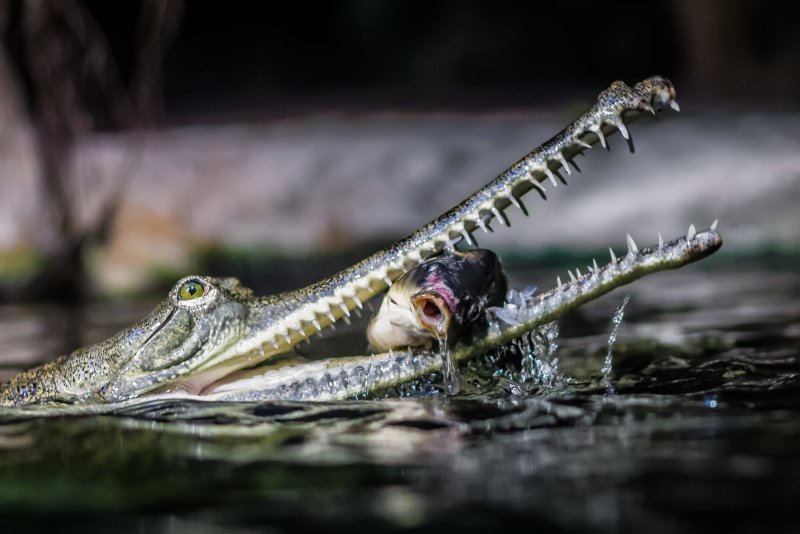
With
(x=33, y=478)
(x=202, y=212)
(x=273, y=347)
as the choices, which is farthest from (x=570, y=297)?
(x=202, y=212)

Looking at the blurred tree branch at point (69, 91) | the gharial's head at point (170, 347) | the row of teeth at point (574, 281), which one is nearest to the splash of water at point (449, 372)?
the row of teeth at point (574, 281)

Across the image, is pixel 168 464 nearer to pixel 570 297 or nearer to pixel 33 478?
pixel 33 478

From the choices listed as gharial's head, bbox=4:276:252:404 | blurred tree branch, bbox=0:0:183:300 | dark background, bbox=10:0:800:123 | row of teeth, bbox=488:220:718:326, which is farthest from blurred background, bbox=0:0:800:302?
dark background, bbox=10:0:800:123

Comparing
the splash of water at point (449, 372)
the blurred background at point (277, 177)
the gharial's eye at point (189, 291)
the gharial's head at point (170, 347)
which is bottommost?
the splash of water at point (449, 372)

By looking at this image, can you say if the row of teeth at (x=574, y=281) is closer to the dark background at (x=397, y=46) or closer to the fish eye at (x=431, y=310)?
the fish eye at (x=431, y=310)

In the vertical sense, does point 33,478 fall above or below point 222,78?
below

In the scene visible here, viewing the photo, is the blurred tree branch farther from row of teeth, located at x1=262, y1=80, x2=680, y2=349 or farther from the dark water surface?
the dark water surface
